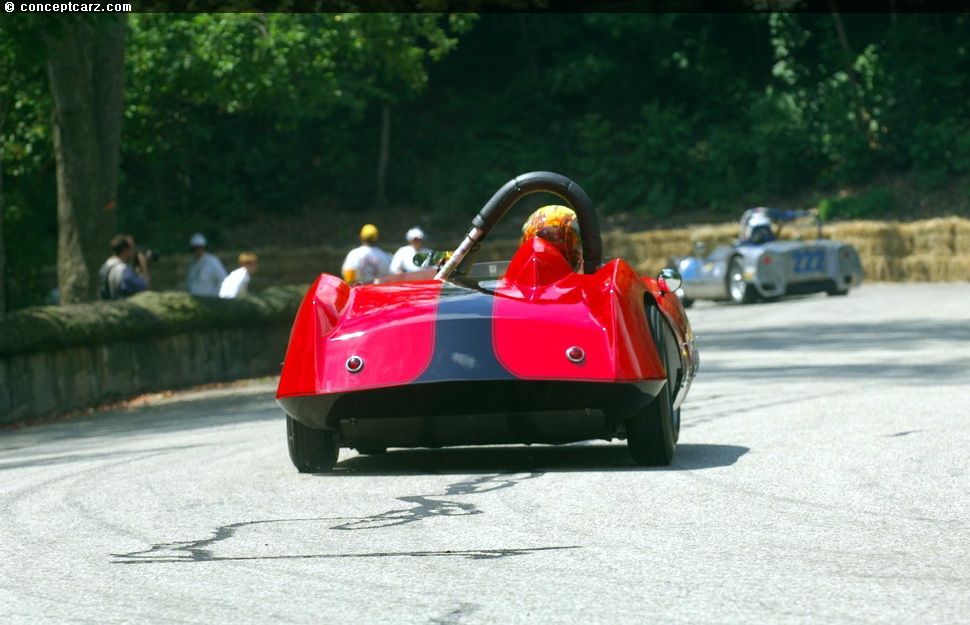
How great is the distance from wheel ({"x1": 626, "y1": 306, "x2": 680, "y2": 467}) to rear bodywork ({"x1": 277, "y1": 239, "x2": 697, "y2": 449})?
0.38 feet

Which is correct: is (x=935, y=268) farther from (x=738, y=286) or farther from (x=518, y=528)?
(x=518, y=528)

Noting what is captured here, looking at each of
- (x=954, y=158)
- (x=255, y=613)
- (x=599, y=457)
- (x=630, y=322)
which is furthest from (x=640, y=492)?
(x=954, y=158)

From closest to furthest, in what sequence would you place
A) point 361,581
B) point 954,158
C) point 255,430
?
point 361,581 → point 255,430 → point 954,158

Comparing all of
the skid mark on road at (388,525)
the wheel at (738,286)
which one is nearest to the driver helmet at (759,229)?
the wheel at (738,286)

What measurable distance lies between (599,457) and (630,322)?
3.55 feet

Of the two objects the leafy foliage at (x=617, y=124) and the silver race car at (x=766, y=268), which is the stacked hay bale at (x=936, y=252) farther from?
the silver race car at (x=766, y=268)

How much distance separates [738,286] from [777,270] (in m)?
0.93

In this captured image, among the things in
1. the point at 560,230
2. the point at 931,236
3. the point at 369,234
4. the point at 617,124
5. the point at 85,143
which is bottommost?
the point at 931,236

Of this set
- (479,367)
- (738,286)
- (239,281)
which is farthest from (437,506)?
(738,286)

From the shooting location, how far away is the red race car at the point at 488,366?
7871mm

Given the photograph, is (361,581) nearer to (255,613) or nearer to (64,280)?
(255,613)

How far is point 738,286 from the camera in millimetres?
31062

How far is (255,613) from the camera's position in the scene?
192 inches

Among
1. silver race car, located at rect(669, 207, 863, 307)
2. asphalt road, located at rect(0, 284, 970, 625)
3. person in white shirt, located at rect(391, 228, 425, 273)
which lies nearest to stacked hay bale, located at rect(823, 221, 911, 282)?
silver race car, located at rect(669, 207, 863, 307)
